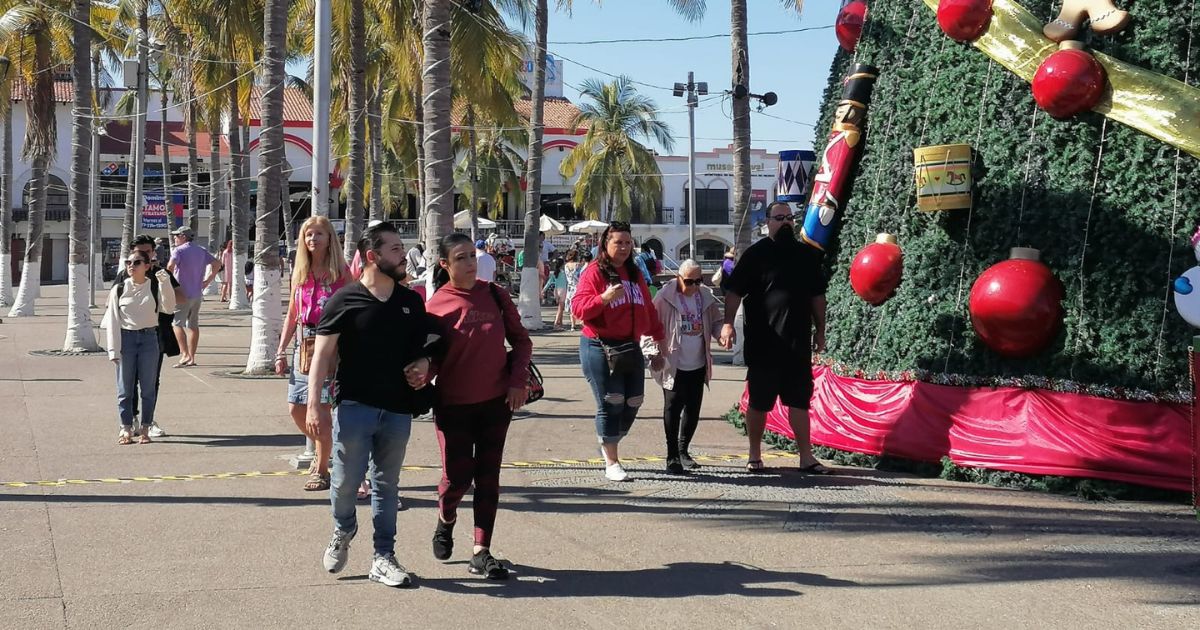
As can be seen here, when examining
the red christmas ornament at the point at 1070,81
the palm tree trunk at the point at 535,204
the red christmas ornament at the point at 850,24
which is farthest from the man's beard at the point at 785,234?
the palm tree trunk at the point at 535,204

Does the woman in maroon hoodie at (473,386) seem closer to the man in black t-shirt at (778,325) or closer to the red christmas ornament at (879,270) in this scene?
the man in black t-shirt at (778,325)

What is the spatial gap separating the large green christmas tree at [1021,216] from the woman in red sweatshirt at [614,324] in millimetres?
2135

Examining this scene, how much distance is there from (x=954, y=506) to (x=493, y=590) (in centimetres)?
337

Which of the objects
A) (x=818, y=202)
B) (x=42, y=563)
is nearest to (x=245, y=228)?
(x=818, y=202)

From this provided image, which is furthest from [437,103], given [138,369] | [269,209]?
[269,209]

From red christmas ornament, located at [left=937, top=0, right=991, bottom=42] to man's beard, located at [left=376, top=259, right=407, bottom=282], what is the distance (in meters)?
4.94

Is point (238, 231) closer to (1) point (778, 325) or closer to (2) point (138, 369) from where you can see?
Answer: (2) point (138, 369)

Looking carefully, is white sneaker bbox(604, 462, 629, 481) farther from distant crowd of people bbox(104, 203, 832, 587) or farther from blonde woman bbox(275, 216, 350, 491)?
blonde woman bbox(275, 216, 350, 491)

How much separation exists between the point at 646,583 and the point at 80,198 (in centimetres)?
1621

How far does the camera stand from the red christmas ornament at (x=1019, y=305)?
839 centimetres

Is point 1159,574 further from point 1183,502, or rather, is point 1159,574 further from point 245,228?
point 245,228

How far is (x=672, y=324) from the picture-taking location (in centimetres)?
912

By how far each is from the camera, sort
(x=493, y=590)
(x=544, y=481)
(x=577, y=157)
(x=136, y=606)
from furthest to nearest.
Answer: (x=577, y=157)
(x=544, y=481)
(x=493, y=590)
(x=136, y=606)

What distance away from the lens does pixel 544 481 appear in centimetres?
882
